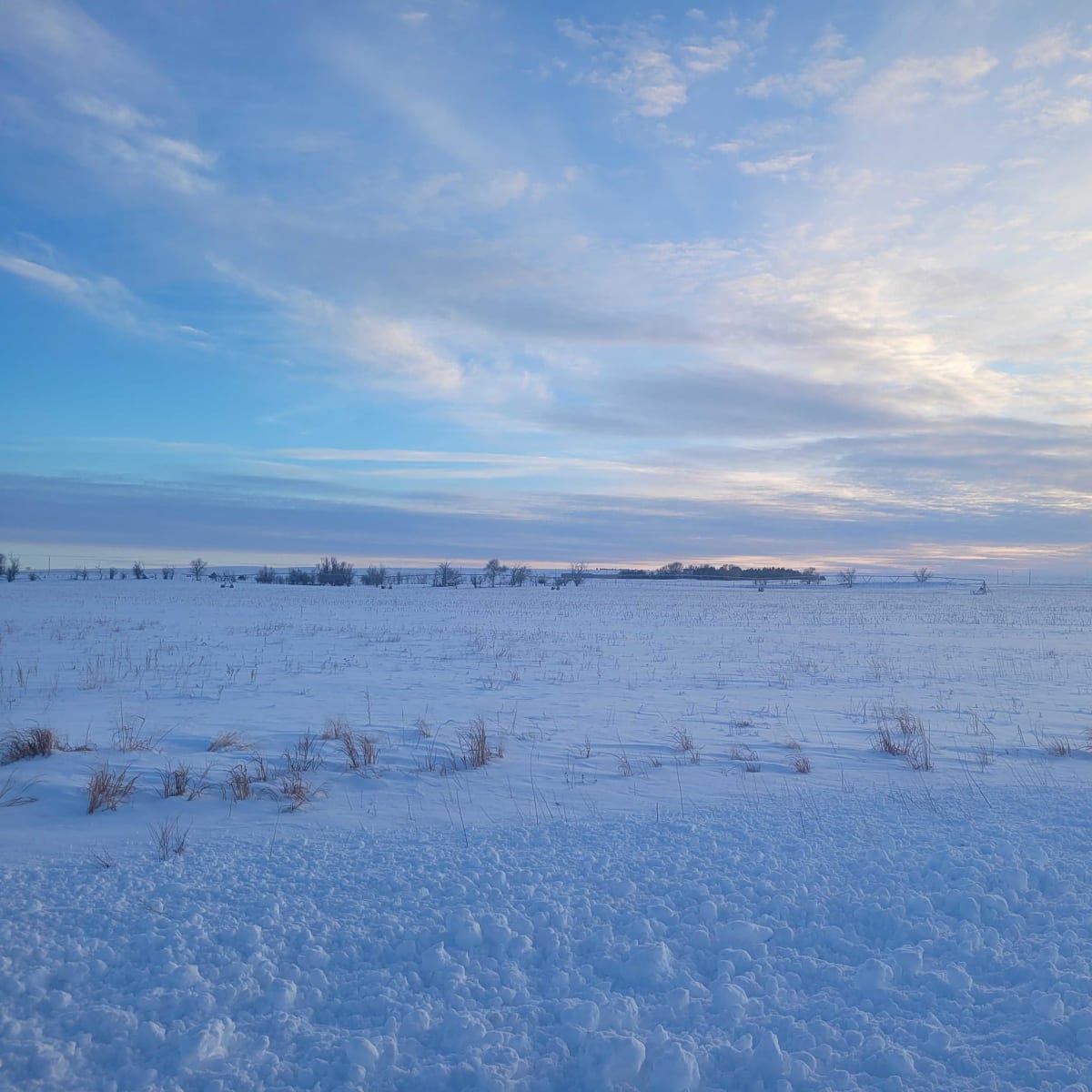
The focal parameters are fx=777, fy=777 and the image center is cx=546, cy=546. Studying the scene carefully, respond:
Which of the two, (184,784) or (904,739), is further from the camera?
(904,739)

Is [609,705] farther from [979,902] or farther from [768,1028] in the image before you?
[768,1028]

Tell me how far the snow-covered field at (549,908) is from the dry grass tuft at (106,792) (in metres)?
0.12

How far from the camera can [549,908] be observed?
4109 mm

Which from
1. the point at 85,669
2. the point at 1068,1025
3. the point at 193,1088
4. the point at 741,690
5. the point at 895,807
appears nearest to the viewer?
the point at 193,1088

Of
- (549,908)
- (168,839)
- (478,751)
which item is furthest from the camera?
(478,751)

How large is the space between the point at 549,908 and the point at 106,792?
3.83 meters

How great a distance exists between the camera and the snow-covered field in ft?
10.1

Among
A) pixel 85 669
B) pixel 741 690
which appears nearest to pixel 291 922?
pixel 741 690

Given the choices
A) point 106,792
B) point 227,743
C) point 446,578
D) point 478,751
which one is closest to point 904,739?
point 478,751

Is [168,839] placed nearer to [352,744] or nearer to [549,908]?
[549,908]

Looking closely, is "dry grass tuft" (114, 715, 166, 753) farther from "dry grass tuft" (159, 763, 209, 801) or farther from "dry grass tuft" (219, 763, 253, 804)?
"dry grass tuft" (219, 763, 253, 804)

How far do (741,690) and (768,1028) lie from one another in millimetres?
10696

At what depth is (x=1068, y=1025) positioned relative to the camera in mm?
3191

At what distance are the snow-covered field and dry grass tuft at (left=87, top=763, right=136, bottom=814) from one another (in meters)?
0.12
